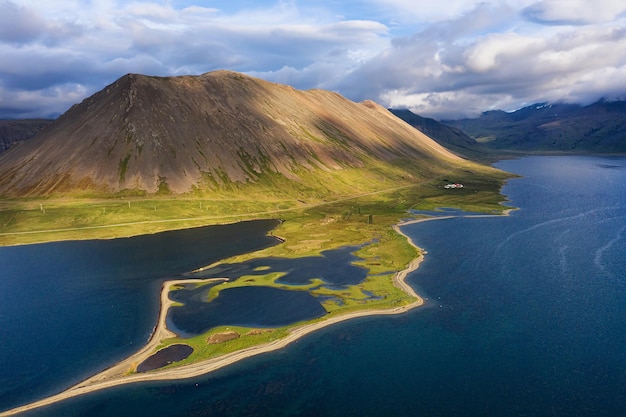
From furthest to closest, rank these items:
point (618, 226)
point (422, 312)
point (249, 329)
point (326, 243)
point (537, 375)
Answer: point (618, 226) < point (326, 243) < point (422, 312) < point (249, 329) < point (537, 375)

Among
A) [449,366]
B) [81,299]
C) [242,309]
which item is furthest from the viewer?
[81,299]

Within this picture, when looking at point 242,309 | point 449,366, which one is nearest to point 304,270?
point 242,309

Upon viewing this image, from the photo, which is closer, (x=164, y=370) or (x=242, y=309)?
(x=164, y=370)

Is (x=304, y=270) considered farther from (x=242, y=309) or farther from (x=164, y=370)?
(x=164, y=370)

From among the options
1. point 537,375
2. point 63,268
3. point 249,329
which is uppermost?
point 63,268

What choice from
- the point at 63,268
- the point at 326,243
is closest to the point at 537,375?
the point at 326,243

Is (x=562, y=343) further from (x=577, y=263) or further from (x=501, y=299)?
(x=577, y=263)

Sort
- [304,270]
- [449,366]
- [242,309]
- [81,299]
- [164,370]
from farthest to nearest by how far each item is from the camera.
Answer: [304,270], [81,299], [242,309], [164,370], [449,366]

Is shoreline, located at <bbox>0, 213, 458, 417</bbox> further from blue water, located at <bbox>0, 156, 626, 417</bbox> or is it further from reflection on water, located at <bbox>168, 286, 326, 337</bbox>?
reflection on water, located at <bbox>168, 286, 326, 337</bbox>

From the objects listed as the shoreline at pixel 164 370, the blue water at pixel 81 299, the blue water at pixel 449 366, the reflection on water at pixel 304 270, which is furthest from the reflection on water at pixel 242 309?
the blue water at pixel 449 366
